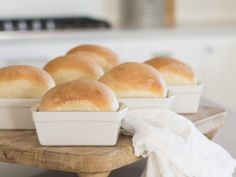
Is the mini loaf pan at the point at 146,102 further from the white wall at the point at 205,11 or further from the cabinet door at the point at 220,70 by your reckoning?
the white wall at the point at 205,11

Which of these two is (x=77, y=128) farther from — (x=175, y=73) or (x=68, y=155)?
(x=175, y=73)

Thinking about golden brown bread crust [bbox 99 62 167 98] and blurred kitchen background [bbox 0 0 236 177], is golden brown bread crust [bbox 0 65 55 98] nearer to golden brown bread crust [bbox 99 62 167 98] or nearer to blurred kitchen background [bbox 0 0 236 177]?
golden brown bread crust [bbox 99 62 167 98]

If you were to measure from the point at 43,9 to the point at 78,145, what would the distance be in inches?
87.6

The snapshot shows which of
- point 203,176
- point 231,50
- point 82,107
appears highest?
point 82,107

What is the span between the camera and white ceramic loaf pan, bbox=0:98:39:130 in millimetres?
844

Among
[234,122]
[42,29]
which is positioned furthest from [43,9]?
[234,122]

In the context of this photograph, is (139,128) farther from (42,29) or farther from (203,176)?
(42,29)

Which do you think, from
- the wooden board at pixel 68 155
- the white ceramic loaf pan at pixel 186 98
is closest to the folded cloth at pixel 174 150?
the wooden board at pixel 68 155

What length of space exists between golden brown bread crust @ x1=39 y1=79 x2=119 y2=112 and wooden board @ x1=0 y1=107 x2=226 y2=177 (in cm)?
6

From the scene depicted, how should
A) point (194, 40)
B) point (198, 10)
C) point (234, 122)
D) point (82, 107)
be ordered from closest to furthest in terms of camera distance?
point (82, 107), point (234, 122), point (194, 40), point (198, 10)

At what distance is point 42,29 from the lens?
2.63 m

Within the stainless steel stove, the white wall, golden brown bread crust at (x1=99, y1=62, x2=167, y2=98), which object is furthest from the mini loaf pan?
the white wall

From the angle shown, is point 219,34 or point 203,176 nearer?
point 203,176

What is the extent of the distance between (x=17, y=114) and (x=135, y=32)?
1.76 metres
